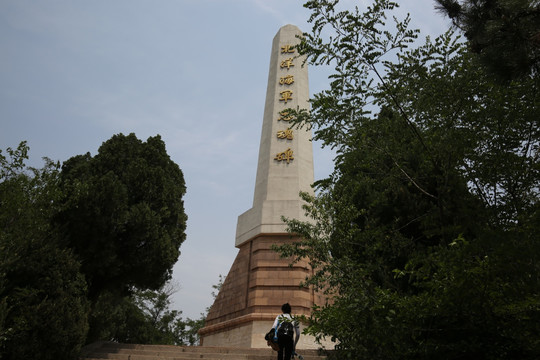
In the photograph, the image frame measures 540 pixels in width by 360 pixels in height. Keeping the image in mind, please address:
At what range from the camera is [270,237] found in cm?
1230

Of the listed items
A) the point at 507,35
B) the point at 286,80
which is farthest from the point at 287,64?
the point at 507,35

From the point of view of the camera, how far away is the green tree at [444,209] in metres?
3.53

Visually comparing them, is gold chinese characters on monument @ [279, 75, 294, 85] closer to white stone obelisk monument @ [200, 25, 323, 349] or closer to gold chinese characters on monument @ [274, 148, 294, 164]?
white stone obelisk monument @ [200, 25, 323, 349]

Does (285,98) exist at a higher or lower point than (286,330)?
higher

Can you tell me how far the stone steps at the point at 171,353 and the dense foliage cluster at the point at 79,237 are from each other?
610 mm

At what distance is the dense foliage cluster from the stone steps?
0.61 m

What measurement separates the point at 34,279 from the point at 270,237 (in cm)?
666

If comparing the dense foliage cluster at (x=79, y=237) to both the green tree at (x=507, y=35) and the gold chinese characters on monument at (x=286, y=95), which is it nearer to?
the gold chinese characters on monument at (x=286, y=95)

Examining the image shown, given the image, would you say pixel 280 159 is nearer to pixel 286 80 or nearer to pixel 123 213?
pixel 286 80

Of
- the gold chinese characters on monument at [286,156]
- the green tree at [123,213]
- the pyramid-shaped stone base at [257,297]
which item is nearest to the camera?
the green tree at [123,213]

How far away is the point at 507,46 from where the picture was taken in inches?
137

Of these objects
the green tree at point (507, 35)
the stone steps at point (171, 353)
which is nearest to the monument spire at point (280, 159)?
the stone steps at point (171, 353)

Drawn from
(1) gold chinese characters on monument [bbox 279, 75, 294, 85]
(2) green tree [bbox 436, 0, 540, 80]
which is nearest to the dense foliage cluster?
(1) gold chinese characters on monument [bbox 279, 75, 294, 85]

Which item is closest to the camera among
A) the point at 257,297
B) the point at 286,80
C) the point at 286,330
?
the point at 286,330
